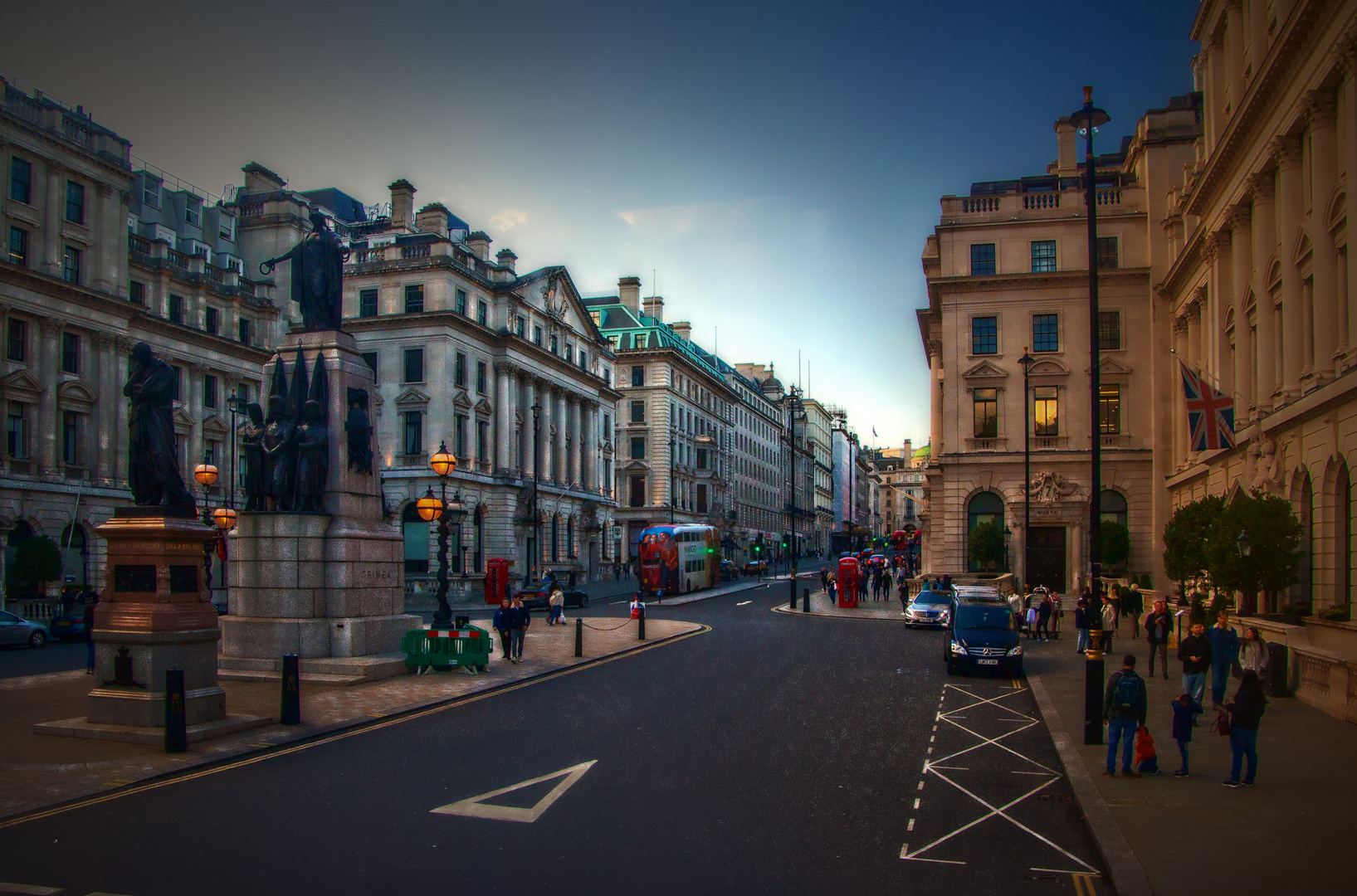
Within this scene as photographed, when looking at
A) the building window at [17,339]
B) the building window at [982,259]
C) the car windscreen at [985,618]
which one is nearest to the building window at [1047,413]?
the building window at [982,259]

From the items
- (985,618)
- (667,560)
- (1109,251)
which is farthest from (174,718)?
(1109,251)

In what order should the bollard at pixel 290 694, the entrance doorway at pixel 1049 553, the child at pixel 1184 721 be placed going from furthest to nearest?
the entrance doorway at pixel 1049 553 < the bollard at pixel 290 694 < the child at pixel 1184 721

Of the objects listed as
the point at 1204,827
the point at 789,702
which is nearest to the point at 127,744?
the point at 789,702

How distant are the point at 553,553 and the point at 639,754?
5930cm

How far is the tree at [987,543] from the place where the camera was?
149 ft

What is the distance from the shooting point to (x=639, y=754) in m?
13.1

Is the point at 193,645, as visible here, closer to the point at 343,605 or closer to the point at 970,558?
the point at 343,605

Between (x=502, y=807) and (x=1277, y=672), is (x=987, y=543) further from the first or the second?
(x=502, y=807)

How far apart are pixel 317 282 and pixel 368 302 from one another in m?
42.0

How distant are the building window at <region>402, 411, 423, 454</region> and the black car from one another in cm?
4324

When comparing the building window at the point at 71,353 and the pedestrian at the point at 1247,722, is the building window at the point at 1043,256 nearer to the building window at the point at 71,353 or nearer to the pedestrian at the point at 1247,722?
the pedestrian at the point at 1247,722

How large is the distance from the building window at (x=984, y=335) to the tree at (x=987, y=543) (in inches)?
335

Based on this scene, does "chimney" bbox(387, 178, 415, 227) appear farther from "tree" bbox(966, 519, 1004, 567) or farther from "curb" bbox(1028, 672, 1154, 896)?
"curb" bbox(1028, 672, 1154, 896)

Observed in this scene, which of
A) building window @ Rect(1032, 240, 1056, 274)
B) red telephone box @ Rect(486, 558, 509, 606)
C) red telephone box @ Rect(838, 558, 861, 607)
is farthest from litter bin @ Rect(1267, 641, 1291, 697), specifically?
red telephone box @ Rect(486, 558, 509, 606)
